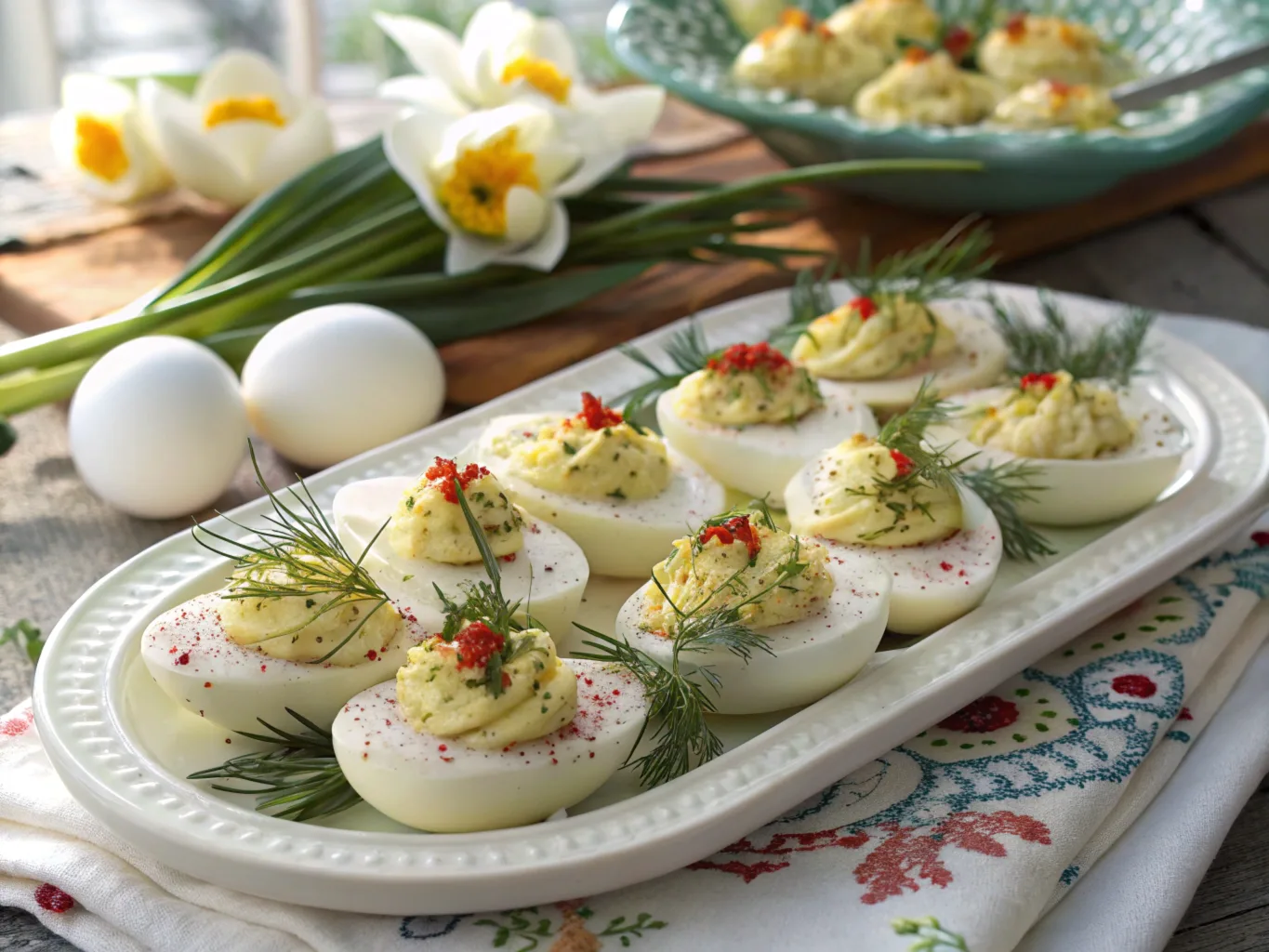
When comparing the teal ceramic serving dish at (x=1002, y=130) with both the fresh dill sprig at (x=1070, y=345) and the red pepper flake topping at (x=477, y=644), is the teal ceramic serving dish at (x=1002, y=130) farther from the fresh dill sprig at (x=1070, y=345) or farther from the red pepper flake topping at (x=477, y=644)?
the red pepper flake topping at (x=477, y=644)

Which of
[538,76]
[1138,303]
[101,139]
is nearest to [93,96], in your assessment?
[101,139]

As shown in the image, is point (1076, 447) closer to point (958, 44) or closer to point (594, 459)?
point (594, 459)

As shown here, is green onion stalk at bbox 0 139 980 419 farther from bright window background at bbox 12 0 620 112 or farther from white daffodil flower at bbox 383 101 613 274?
bright window background at bbox 12 0 620 112

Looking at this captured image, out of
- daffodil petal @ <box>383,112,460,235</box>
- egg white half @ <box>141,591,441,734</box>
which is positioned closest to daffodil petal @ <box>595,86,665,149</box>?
daffodil petal @ <box>383,112,460,235</box>

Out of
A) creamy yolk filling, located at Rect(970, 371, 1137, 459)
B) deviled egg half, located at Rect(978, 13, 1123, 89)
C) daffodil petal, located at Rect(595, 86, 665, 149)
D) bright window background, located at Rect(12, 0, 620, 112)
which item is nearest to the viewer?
creamy yolk filling, located at Rect(970, 371, 1137, 459)

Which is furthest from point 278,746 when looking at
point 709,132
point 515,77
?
point 709,132

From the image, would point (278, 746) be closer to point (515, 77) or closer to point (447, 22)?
point (515, 77)
